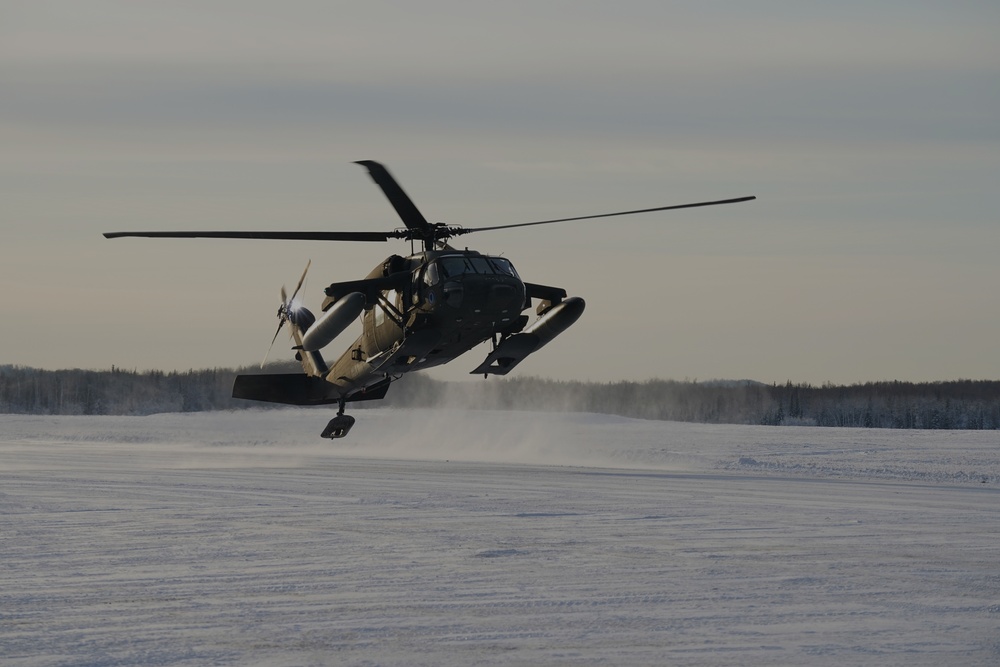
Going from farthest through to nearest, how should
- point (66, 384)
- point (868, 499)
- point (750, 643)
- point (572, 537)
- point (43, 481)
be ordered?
point (66, 384) → point (43, 481) → point (868, 499) → point (572, 537) → point (750, 643)

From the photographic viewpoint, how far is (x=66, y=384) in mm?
127688

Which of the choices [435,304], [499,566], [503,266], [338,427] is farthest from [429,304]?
[499,566]

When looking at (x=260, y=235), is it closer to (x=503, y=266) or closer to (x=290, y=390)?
(x=503, y=266)

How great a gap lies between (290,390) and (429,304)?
8430 mm

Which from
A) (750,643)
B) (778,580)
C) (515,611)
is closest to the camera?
(750,643)

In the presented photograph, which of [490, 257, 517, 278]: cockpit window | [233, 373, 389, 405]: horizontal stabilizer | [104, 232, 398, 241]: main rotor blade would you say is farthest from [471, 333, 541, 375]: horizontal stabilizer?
[233, 373, 389, 405]: horizontal stabilizer

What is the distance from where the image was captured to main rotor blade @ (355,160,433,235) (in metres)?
22.5

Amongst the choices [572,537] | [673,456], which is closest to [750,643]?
[572,537]

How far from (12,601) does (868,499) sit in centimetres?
1590

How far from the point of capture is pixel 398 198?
2400 cm

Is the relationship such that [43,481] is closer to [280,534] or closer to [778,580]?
[280,534]

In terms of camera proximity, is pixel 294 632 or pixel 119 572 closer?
pixel 294 632

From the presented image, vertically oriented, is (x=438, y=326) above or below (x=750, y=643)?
above

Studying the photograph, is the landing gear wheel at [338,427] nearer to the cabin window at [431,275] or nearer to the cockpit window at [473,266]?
the cabin window at [431,275]
